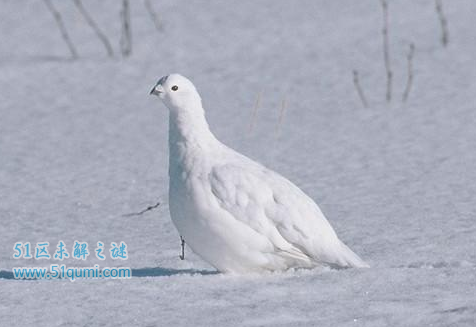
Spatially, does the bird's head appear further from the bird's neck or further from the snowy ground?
the snowy ground

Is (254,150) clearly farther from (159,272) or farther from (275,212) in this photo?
(275,212)

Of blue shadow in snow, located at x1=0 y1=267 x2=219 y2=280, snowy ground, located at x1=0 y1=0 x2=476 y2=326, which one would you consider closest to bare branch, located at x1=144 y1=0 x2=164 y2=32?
snowy ground, located at x1=0 y1=0 x2=476 y2=326

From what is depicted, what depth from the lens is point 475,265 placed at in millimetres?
4203

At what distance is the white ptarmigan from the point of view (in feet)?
13.5

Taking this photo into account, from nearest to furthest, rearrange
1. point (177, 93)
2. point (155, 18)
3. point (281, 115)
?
point (177, 93) → point (281, 115) → point (155, 18)

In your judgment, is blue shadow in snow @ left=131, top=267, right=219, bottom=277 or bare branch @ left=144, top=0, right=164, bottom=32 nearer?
blue shadow in snow @ left=131, top=267, right=219, bottom=277

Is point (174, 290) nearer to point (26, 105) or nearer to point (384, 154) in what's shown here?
point (384, 154)

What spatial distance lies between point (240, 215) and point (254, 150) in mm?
2798

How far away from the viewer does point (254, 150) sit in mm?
6922

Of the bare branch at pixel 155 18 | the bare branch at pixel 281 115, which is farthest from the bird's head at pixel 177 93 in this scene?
the bare branch at pixel 155 18

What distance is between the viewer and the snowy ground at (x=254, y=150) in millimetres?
3873

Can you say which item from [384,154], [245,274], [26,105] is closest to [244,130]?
[384,154]

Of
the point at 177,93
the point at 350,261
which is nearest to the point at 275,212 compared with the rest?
the point at 350,261

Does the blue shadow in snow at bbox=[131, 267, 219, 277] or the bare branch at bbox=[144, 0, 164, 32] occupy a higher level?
the bare branch at bbox=[144, 0, 164, 32]
